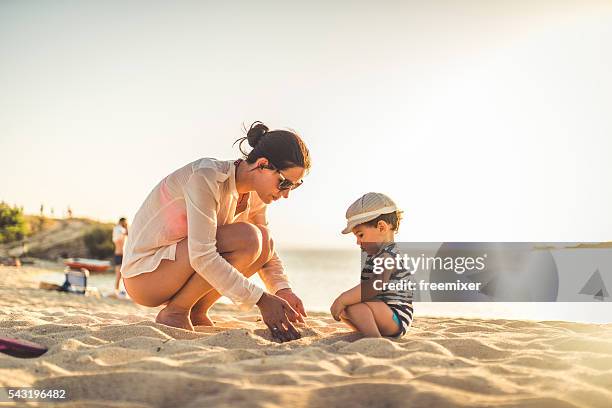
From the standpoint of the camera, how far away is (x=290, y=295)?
10.4ft

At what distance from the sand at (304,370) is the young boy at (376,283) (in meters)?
0.15

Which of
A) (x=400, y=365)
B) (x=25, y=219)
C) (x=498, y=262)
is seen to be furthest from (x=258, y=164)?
(x=25, y=219)

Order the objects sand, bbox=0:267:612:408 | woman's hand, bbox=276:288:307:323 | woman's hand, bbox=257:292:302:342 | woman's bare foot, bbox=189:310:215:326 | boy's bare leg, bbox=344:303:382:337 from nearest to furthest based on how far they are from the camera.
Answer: sand, bbox=0:267:612:408
woman's hand, bbox=257:292:302:342
boy's bare leg, bbox=344:303:382:337
woman's hand, bbox=276:288:307:323
woman's bare foot, bbox=189:310:215:326

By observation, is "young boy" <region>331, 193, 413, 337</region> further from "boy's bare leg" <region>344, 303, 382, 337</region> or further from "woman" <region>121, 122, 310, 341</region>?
"woman" <region>121, 122, 310, 341</region>

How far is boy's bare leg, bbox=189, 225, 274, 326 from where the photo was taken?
3.21 meters

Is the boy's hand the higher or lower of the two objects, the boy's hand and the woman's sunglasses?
the lower

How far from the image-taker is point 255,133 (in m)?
2.98

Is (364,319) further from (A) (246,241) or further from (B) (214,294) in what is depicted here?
(B) (214,294)

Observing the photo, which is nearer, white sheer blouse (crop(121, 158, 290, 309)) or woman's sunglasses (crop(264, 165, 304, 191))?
white sheer blouse (crop(121, 158, 290, 309))

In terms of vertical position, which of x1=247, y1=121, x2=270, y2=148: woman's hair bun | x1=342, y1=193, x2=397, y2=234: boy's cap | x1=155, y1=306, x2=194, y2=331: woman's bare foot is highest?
x1=247, y1=121, x2=270, y2=148: woman's hair bun

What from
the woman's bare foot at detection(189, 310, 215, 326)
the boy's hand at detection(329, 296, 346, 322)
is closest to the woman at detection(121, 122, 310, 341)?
the woman's bare foot at detection(189, 310, 215, 326)

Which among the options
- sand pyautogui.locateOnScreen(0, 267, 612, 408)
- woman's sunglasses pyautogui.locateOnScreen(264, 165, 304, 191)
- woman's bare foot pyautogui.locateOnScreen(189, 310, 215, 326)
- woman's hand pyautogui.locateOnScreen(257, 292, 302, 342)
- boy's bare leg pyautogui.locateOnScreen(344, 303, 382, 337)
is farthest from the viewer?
woman's bare foot pyautogui.locateOnScreen(189, 310, 215, 326)

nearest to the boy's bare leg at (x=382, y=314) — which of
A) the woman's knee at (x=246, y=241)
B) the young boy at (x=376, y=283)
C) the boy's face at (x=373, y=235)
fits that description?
the young boy at (x=376, y=283)

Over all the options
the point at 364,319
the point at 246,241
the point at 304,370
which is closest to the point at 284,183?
the point at 246,241
